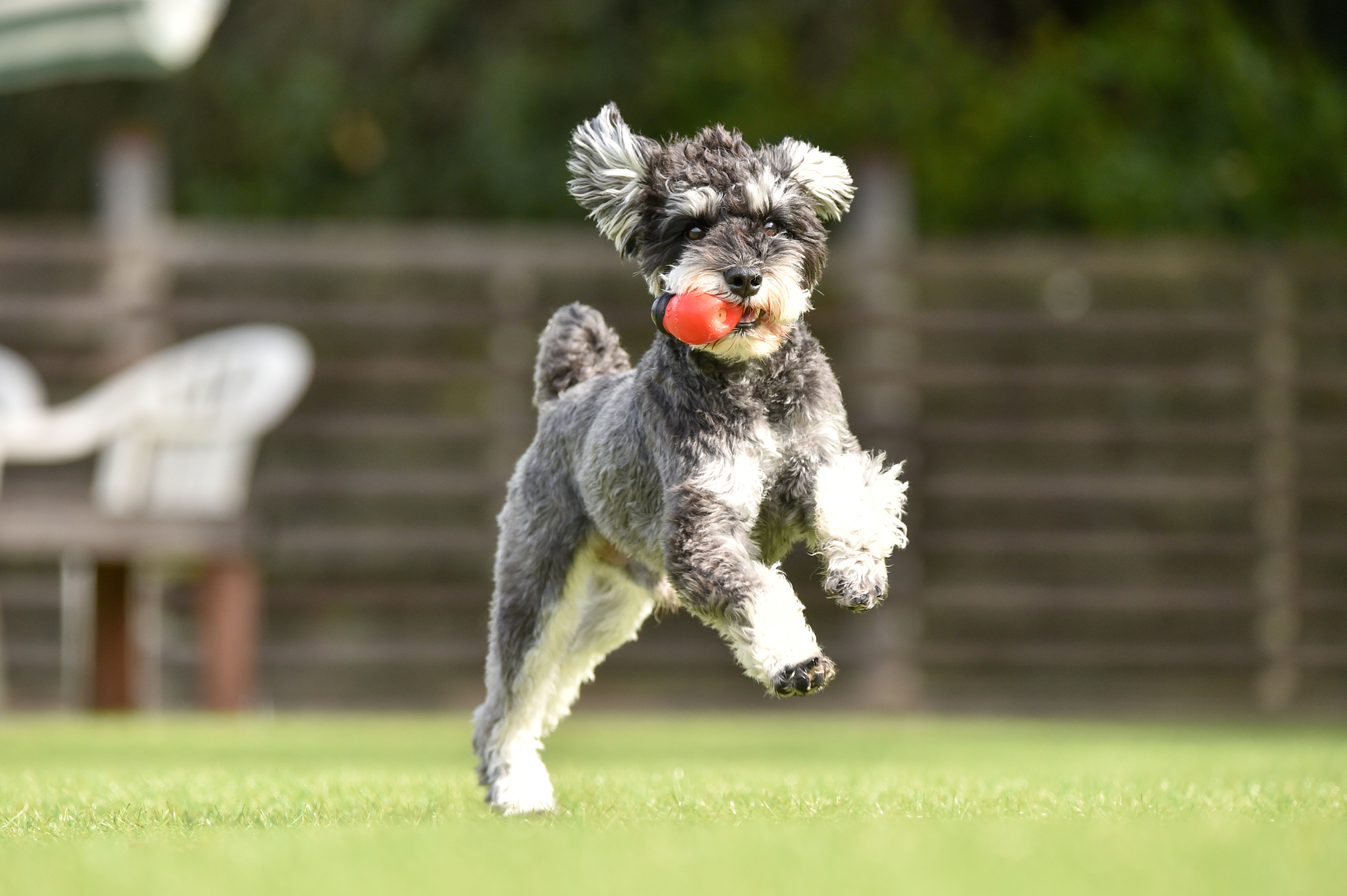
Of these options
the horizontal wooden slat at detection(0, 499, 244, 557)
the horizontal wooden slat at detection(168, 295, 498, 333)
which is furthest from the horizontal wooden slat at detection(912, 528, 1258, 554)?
the horizontal wooden slat at detection(0, 499, 244, 557)

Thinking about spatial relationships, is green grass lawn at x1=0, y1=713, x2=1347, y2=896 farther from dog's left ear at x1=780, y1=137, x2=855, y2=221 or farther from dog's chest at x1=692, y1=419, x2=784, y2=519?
dog's left ear at x1=780, y1=137, x2=855, y2=221

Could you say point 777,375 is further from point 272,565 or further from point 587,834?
point 272,565

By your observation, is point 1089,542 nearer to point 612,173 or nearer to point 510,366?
point 510,366

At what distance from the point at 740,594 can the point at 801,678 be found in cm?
25

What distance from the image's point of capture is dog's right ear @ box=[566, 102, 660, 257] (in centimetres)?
386

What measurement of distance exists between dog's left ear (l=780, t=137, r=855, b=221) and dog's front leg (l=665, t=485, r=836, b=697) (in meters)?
0.73

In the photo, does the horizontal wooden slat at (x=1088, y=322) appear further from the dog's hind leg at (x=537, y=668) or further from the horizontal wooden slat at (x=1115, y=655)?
the dog's hind leg at (x=537, y=668)

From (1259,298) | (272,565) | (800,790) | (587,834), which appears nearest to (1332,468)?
(1259,298)

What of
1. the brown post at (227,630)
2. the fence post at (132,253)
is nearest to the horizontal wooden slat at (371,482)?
the fence post at (132,253)

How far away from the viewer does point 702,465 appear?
369 centimetres

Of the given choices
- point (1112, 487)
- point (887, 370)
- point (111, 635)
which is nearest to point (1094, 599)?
point (1112, 487)

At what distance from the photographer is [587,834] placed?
3.11 metres

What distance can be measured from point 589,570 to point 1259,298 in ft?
22.3

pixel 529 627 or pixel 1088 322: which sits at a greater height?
pixel 1088 322
